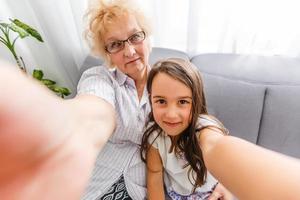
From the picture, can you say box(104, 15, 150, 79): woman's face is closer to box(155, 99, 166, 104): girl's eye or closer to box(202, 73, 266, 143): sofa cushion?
box(155, 99, 166, 104): girl's eye

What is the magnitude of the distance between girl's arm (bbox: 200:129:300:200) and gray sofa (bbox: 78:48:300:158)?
59 centimetres

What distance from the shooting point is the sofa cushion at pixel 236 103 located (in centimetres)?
112

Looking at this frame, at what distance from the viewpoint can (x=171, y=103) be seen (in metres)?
0.85

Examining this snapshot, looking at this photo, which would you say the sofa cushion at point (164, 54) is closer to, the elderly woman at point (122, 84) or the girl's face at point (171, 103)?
the elderly woman at point (122, 84)

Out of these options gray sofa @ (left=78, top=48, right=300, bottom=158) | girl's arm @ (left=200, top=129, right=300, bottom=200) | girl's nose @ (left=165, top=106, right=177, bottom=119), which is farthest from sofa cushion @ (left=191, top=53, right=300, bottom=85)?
girl's arm @ (left=200, top=129, right=300, bottom=200)

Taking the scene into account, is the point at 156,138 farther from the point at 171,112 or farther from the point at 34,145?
the point at 34,145

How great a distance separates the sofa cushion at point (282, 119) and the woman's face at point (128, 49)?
54cm

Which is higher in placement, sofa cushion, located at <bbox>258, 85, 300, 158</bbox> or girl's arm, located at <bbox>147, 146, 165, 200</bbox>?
sofa cushion, located at <bbox>258, 85, 300, 158</bbox>

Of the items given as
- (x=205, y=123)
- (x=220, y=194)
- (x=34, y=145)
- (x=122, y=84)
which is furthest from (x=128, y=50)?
(x=34, y=145)

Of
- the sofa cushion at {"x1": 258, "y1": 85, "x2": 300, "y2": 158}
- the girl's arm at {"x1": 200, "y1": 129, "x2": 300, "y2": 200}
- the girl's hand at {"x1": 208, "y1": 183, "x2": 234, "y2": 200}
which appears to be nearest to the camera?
the girl's arm at {"x1": 200, "y1": 129, "x2": 300, "y2": 200}

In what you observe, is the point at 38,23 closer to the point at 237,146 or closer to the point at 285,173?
the point at 237,146

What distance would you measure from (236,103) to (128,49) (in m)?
0.51

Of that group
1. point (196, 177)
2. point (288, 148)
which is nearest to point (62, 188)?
point (196, 177)

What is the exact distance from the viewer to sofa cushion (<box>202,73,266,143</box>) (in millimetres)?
1118
